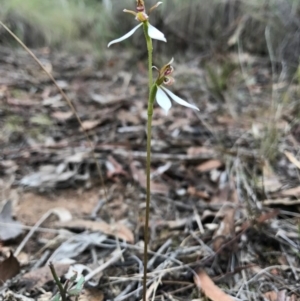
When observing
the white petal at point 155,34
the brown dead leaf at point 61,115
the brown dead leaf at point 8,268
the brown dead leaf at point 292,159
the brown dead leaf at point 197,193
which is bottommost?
the brown dead leaf at point 197,193

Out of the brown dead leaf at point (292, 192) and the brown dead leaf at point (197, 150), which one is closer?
the brown dead leaf at point (292, 192)

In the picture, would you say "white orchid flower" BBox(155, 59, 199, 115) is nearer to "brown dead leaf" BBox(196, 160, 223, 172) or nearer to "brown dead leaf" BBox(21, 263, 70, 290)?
"brown dead leaf" BBox(21, 263, 70, 290)

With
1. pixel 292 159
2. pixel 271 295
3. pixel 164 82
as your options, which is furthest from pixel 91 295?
pixel 292 159

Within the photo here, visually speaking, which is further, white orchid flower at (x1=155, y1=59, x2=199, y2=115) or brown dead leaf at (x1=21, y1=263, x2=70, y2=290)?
brown dead leaf at (x1=21, y1=263, x2=70, y2=290)

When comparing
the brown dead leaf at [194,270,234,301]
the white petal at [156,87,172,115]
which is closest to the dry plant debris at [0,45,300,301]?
the brown dead leaf at [194,270,234,301]

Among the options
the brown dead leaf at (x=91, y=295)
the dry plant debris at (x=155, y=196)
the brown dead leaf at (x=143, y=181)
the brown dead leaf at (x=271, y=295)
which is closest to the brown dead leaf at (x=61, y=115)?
the dry plant debris at (x=155, y=196)

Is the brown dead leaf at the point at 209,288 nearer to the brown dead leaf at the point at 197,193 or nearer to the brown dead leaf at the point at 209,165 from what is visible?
the brown dead leaf at the point at 197,193

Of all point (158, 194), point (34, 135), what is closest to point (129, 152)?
point (158, 194)
